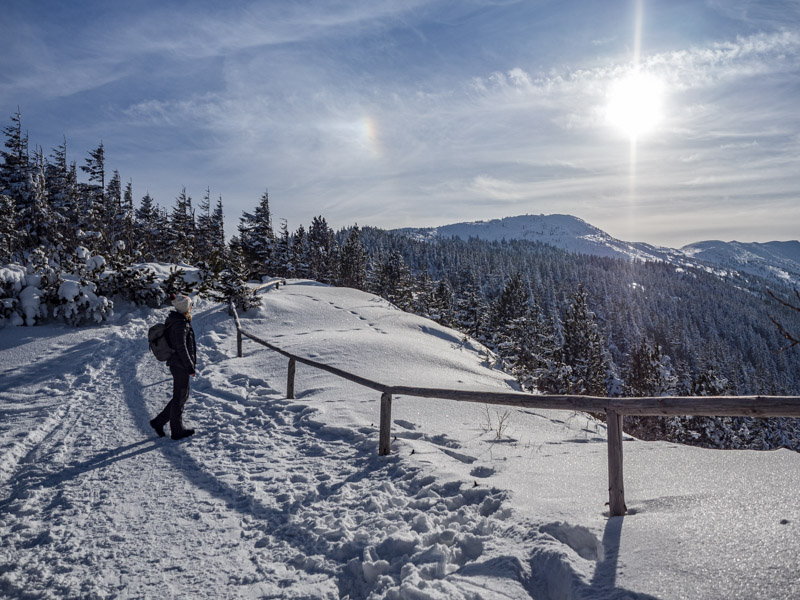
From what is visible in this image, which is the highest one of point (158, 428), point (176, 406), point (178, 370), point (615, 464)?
point (178, 370)

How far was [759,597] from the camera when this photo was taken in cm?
236

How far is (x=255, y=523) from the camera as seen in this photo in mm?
4195

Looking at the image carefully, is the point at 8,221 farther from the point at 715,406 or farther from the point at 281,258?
the point at 715,406

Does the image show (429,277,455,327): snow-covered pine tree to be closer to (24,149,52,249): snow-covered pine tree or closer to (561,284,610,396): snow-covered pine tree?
(561,284,610,396): snow-covered pine tree

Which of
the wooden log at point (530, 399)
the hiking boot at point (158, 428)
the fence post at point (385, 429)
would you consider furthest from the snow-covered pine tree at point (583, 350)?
the hiking boot at point (158, 428)

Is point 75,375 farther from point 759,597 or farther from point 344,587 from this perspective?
point 759,597

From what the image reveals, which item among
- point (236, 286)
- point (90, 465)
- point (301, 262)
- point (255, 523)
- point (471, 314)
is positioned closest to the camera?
point (255, 523)

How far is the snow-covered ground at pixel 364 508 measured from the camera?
298 centimetres

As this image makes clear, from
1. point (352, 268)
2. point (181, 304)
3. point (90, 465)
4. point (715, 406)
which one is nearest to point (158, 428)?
point (90, 465)

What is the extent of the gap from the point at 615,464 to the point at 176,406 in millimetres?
6220

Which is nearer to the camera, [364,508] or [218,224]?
[364,508]

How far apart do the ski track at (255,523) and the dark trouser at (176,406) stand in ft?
0.85

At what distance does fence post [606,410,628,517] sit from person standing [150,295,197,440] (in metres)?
6.00

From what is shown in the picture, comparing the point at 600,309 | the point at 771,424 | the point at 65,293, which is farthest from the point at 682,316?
the point at 65,293
